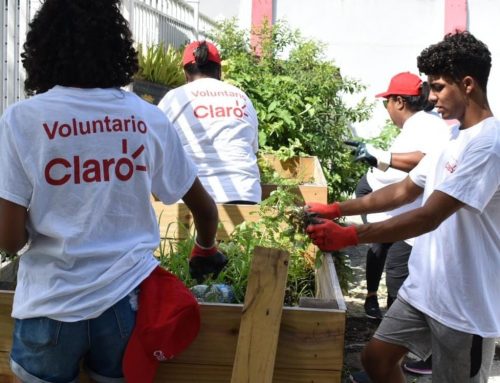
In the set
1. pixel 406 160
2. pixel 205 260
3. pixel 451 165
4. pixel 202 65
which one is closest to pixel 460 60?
pixel 451 165

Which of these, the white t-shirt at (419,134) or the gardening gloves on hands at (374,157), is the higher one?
the white t-shirt at (419,134)

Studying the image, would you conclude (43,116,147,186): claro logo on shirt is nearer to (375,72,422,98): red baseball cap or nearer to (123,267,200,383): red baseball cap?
(123,267,200,383): red baseball cap

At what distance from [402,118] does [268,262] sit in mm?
3236

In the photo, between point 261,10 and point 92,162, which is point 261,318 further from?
point 261,10

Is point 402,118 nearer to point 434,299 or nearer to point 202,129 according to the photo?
point 202,129

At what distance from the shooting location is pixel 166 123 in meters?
2.29

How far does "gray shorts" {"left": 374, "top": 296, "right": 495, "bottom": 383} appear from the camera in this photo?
9.48 ft

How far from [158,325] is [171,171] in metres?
0.50

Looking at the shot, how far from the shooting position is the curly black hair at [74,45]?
7.06 feet

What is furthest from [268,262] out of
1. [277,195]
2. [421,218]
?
[277,195]

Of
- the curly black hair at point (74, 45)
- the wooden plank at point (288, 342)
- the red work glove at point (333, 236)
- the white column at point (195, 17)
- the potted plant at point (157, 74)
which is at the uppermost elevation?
the white column at point (195, 17)

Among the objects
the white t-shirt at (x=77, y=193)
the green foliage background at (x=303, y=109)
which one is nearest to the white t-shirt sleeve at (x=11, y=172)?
the white t-shirt at (x=77, y=193)

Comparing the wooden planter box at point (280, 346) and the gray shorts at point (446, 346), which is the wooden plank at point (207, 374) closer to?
the wooden planter box at point (280, 346)

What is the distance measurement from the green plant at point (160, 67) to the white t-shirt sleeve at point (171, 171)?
225 inches
